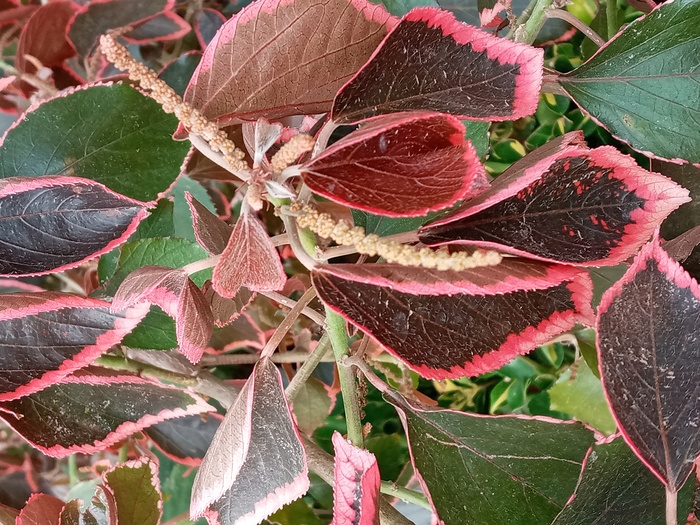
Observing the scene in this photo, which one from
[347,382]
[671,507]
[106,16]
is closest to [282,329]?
[347,382]

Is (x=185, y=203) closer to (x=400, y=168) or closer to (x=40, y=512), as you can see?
(x=40, y=512)

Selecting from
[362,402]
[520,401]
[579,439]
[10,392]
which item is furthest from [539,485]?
[10,392]

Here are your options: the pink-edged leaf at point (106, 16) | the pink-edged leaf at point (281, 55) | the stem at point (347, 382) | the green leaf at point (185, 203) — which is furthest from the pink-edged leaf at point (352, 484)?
the pink-edged leaf at point (106, 16)

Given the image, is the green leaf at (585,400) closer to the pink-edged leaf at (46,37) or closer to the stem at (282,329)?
the stem at (282,329)

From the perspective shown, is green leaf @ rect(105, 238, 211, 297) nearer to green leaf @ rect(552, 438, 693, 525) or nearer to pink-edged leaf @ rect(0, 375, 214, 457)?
pink-edged leaf @ rect(0, 375, 214, 457)

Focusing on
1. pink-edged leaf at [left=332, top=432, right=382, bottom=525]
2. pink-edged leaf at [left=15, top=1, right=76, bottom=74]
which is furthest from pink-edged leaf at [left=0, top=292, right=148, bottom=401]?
pink-edged leaf at [left=15, top=1, right=76, bottom=74]
